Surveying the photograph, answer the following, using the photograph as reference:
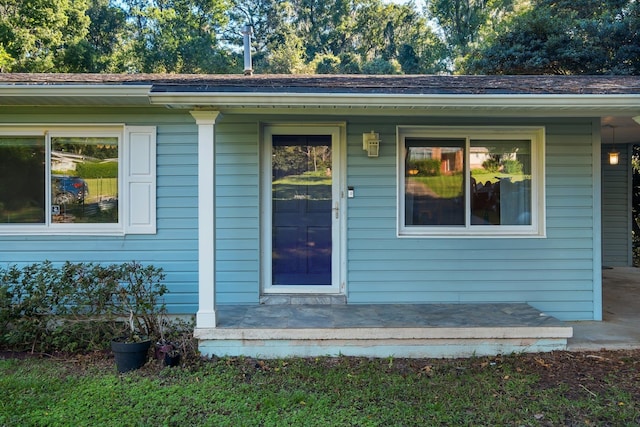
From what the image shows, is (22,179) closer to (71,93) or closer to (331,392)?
(71,93)

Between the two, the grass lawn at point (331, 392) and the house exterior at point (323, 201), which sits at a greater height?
the house exterior at point (323, 201)

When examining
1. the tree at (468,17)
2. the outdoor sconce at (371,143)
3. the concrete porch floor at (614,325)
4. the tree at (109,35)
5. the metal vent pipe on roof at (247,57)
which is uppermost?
the tree at (468,17)

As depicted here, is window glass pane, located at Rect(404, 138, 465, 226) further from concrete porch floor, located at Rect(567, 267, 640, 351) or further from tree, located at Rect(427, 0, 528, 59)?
tree, located at Rect(427, 0, 528, 59)

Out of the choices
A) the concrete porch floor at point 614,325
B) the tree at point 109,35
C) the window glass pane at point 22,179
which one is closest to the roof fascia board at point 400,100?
the window glass pane at point 22,179

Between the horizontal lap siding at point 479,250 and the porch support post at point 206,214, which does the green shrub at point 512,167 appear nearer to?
the horizontal lap siding at point 479,250

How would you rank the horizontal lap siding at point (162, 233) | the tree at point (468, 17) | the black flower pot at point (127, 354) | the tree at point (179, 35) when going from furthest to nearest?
the tree at point (468, 17) < the tree at point (179, 35) < the horizontal lap siding at point (162, 233) < the black flower pot at point (127, 354)

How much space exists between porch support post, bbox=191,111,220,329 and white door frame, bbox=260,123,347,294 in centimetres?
113

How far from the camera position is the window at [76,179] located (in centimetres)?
475

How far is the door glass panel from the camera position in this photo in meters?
5.07

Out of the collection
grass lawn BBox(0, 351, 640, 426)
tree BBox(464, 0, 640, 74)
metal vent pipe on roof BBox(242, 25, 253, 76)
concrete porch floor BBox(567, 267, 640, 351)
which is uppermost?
tree BBox(464, 0, 640, 74)

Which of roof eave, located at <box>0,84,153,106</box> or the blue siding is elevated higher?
roof eave, located at <box>0,84,153,106</box>

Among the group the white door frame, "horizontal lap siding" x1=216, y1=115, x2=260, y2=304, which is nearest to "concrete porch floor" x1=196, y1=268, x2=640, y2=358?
"horizontal lap siding" x1=216, y1=115, x2=260, y2=304

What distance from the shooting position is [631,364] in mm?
3754

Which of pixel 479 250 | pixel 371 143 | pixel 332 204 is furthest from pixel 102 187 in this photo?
pixel 479 250
